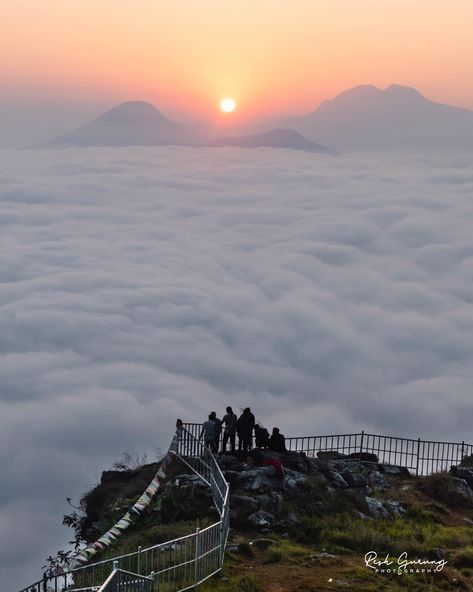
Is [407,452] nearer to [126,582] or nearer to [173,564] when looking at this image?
[173,564]

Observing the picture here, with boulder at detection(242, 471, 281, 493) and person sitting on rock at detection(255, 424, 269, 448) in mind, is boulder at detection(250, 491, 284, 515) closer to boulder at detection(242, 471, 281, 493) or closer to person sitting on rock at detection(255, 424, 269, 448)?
boulder at detection(242, 471, 281, 493)

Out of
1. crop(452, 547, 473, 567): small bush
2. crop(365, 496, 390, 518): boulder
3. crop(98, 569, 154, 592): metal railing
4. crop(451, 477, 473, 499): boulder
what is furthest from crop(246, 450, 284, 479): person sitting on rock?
crop(98, 569, 154, 592): metal railing

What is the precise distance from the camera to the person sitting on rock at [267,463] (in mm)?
23547

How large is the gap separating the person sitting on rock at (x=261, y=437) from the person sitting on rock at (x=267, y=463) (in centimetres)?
88

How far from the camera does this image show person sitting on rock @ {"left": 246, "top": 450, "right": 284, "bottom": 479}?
23.5 metres

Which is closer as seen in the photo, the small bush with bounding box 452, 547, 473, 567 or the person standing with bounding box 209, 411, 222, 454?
the small bush with bounding box 452, 547, 473, 567

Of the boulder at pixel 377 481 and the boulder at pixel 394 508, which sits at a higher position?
the boulder at pixel 377 481

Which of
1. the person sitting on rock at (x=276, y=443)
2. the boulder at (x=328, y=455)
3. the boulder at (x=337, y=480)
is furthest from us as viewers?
the boulder at (x=328, y=455)

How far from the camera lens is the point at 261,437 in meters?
26.1

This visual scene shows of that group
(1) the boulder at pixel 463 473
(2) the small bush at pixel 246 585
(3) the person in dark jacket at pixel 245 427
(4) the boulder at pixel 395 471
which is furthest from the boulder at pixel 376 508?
(2) the small bush at pixel 246 585

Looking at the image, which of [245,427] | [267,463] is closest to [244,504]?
[267,463]

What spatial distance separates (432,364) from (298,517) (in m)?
175

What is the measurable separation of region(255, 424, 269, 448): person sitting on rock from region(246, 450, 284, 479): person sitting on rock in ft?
2.88

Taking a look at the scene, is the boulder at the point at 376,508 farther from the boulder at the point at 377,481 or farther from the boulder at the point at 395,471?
the boulder at the point at 395,471
